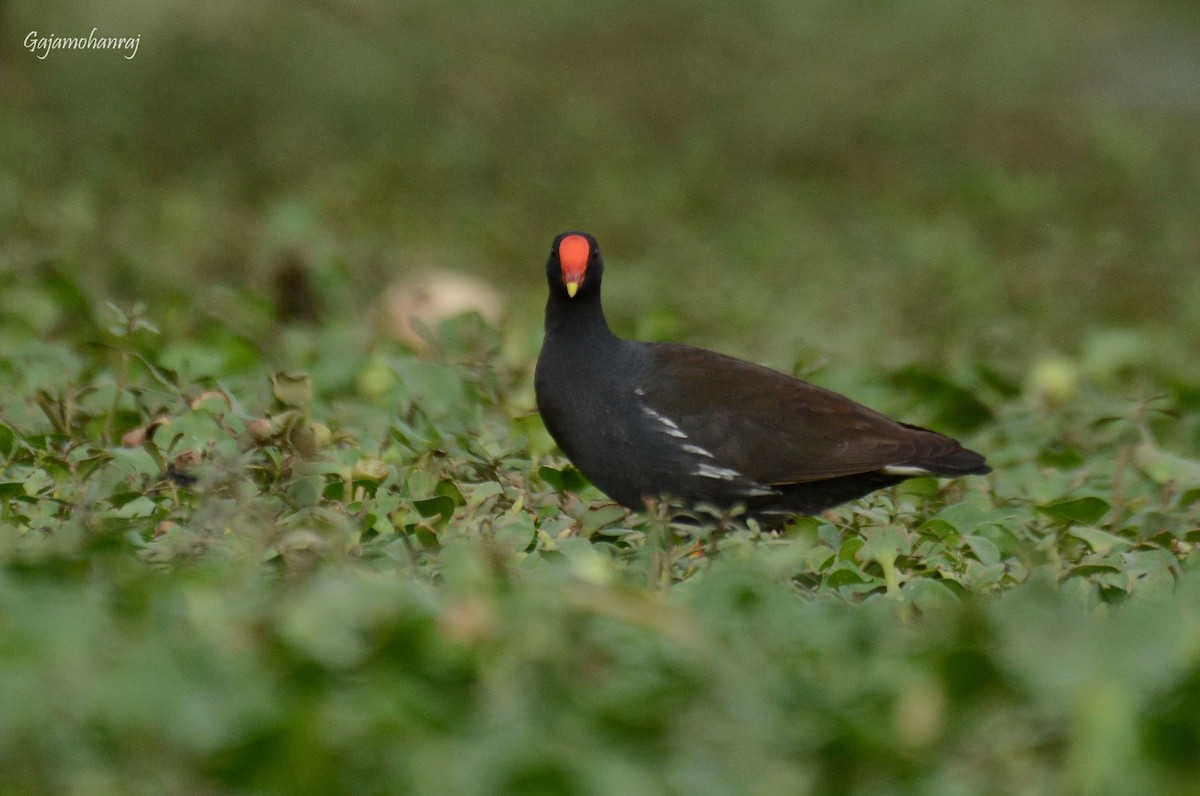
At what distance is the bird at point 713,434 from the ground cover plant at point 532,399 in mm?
144

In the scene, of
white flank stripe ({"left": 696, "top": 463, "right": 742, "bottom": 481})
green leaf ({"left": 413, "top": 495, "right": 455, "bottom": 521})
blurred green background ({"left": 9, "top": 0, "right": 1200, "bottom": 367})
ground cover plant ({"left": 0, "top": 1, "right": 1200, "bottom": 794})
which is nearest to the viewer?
ground cover plant ({"left": 0, "top": 1, "right": 1200, "bottom": 794})

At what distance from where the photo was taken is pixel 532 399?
20.1ft

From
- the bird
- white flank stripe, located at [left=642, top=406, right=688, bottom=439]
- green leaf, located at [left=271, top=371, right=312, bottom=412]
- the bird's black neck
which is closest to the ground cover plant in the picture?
green leaf, located at [left=271, top=371, right=312, bottom=412]

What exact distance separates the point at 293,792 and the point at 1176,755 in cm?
136

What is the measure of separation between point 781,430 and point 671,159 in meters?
8.37

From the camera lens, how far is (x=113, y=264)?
26.2ft

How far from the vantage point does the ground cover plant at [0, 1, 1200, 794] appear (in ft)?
8.65

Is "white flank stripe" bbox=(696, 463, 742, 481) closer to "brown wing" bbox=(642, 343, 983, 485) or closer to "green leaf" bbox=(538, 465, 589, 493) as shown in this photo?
"brown wing" bbox=(642, 343, 983, 485)

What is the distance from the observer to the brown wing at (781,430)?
192 inches

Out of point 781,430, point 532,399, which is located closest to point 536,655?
point 781,430

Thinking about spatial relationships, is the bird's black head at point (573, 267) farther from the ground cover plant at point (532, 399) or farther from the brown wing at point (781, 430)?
the ground cover plant at point (532, 399)

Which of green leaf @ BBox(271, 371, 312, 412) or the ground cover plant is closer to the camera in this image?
the ground cover plant

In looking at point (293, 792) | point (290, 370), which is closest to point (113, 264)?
point (290, 370)

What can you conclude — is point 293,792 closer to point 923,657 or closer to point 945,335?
point 923,657
